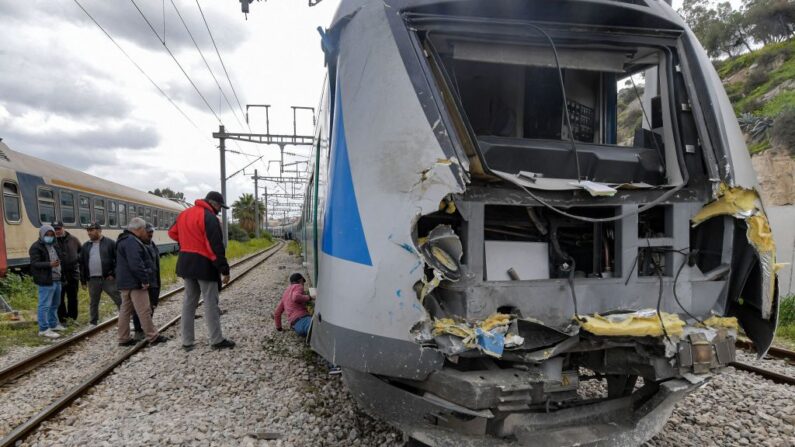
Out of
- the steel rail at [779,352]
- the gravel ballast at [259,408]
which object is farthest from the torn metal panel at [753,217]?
the steel rail at [779,352]

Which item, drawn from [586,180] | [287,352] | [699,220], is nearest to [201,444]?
[287,352]

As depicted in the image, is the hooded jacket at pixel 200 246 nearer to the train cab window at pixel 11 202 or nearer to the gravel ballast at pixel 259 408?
the gravel ballast at pixel 259 408

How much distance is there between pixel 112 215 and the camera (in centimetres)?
1533

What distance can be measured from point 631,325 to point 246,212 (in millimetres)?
62864

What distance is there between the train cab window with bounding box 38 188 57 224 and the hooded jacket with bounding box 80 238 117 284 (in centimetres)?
545

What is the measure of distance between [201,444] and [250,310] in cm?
559

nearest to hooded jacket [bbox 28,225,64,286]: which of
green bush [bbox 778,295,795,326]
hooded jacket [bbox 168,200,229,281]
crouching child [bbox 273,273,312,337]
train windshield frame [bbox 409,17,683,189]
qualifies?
hooded jacket [bbox 168,200,229,281]

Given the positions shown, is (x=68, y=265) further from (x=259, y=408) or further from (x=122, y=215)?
(x=122, y=215)

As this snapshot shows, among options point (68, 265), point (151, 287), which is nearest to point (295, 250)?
point (68, 265)

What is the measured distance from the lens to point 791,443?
324cm

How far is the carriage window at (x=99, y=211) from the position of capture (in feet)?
46.1

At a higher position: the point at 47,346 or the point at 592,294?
the point at 592,294

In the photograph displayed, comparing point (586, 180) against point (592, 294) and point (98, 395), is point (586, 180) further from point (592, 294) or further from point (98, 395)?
point (98, 395)

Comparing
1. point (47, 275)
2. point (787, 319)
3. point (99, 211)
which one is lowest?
point (787, 319)
